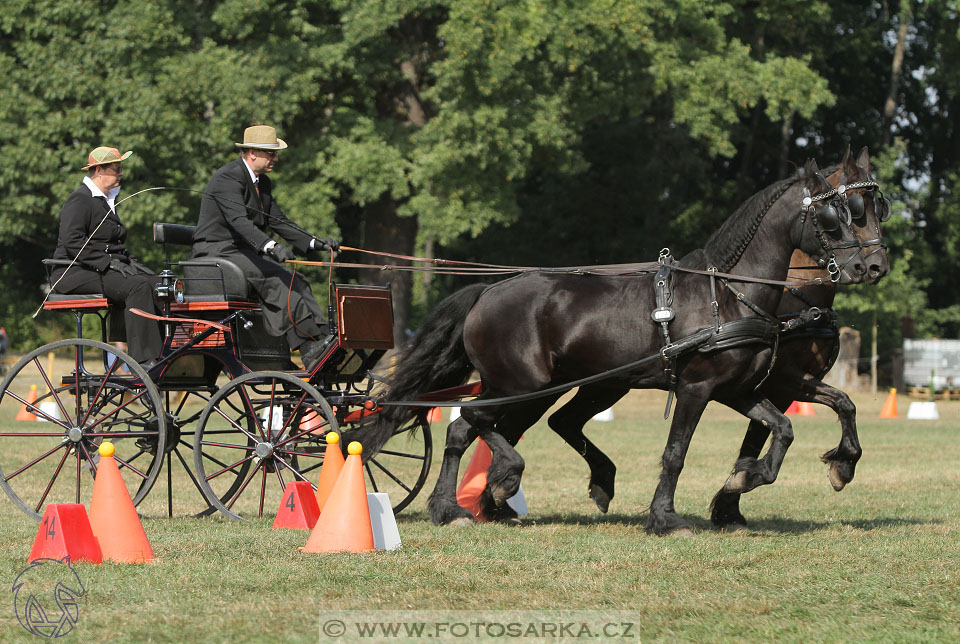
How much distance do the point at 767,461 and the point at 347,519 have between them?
269cm

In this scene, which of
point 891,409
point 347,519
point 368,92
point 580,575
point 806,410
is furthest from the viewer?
point 368,92

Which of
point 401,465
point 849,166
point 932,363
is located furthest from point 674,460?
point 932,363

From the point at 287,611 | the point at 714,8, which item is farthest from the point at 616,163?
the point at 287,611

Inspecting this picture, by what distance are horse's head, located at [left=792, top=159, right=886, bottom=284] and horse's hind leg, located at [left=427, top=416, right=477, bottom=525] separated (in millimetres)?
2602

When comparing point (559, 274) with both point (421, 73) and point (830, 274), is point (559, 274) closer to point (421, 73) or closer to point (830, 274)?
point (830, 274)

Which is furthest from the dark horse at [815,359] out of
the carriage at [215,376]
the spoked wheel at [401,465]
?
the carriage at [215,376]

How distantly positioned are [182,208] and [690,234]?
14098mm

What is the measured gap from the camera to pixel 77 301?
846 cm

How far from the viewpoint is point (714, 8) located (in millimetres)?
23828

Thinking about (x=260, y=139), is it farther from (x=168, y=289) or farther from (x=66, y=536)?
(x=66, y=536)

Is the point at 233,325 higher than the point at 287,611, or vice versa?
the point at 233,325

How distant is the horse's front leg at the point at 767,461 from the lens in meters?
7.78

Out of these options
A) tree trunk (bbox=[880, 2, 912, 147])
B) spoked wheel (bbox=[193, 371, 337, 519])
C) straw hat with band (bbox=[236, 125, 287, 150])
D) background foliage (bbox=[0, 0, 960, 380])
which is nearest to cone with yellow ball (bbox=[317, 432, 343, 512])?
spoked wheel (bbox=[193, 371, 337, 519])

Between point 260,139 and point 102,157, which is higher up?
point 260,139
